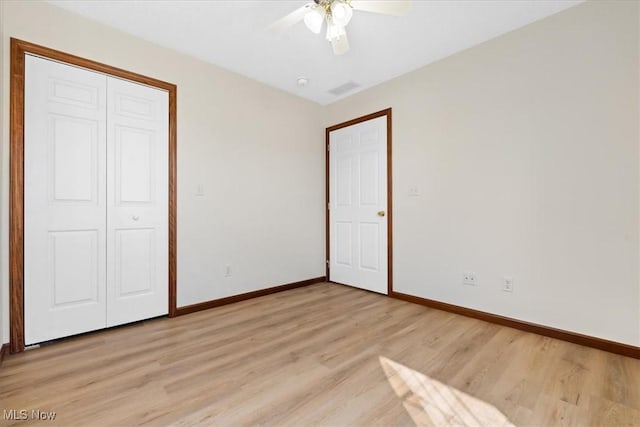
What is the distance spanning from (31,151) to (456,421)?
301 centimetres

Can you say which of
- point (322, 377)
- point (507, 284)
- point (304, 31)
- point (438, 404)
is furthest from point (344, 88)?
point (438, 404)

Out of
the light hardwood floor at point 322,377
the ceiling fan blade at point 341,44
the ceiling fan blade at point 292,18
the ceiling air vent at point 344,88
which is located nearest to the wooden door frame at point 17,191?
the light hardwood floor at point 322,377

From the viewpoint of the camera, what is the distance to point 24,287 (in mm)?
1930

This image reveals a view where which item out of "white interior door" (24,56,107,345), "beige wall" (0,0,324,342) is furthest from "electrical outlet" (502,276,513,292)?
"white interior door" (24,56,107,345)

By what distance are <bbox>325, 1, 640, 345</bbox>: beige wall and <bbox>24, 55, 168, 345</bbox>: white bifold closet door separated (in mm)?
2443

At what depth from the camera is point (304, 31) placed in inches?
92.5

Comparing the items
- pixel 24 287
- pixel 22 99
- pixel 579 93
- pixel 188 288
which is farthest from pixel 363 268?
pixel 22 99

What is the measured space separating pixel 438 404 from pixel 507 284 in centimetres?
141

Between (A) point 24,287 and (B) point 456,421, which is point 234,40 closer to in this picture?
(A) point 24,287

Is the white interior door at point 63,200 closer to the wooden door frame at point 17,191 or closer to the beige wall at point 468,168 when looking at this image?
the wooden door frame at point 17,191

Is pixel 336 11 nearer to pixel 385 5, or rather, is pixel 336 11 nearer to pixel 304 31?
pixel 385 5

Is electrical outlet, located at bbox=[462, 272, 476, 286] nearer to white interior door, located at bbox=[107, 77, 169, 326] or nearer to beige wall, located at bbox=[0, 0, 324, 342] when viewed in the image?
beige wall, located at bbox=[0, 0, 324, 342]

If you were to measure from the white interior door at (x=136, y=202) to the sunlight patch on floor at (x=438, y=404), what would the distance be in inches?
82.0

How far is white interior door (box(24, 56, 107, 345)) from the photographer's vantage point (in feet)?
6.45
